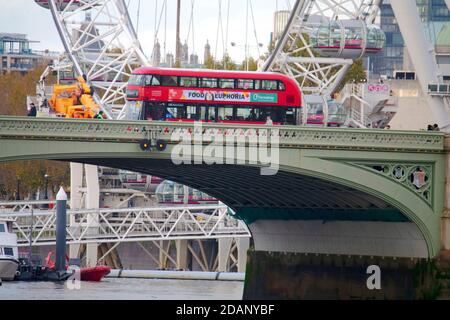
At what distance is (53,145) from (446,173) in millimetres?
18600

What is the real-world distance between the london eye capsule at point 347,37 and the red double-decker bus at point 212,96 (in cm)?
2063

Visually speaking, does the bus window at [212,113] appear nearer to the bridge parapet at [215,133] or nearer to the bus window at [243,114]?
the bus window at [243,114]

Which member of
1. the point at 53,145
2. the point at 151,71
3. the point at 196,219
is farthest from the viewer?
the point at 196,219

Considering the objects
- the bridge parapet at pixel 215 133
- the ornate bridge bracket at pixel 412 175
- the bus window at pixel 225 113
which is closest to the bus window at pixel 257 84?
the bus window at pixel 225 113

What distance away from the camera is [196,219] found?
155000mm

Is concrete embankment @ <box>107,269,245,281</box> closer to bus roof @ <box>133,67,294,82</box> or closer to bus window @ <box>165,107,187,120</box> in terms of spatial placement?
bus roof @ <box>133,67,294,82</box>

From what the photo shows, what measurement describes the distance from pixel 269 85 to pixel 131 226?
34865 millimetres

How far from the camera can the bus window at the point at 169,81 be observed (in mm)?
113688

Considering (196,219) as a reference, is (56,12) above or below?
above

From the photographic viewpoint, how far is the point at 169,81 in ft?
374

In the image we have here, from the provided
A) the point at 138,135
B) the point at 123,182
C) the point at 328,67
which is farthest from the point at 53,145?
the point at 123,182

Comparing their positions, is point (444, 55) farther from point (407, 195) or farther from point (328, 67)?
point (407, 195)

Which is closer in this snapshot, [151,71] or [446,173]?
[446,173]

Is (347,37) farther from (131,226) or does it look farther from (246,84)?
(246,84)
